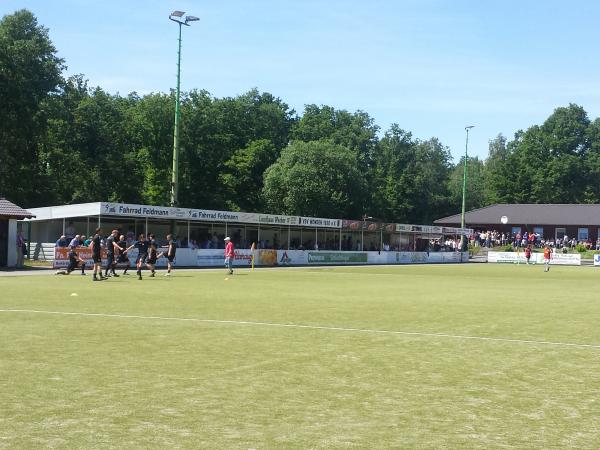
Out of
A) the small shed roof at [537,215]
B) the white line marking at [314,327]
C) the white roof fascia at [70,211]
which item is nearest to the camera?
the white line marking at [314,327]

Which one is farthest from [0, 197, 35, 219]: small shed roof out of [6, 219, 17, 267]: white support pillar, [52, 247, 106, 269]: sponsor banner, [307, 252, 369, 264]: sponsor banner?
[307, 252, 369, 264]: sponsor banner

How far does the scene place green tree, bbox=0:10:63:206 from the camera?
55562 millimetres

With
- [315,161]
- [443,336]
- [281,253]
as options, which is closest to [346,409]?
[443,336]

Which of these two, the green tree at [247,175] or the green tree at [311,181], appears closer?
the green tree at [311,181]

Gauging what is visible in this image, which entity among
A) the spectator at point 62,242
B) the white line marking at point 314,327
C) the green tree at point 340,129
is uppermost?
the green tree at point 340,129

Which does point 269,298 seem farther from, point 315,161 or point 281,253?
point 315,161

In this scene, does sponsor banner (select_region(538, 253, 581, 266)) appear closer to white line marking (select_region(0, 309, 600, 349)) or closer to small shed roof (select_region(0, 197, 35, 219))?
small shed roof (select_region(0, 197, 35, 219))

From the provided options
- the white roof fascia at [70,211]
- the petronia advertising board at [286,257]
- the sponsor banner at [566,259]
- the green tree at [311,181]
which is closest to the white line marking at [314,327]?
the petronia advertising board at [286,257]

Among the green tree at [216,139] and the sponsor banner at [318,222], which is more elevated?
the green tree at [216,139]

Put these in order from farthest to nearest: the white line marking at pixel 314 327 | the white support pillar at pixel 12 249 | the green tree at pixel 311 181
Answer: the green tree at pixel 311 181
the white support pillar at pixel 12 249
the white line marking at pixel 314 327

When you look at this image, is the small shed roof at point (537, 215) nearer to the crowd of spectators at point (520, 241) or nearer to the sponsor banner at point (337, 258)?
the crowd of spectators at point (520, 241)

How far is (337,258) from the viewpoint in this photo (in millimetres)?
57562

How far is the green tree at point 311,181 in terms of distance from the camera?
7706cm

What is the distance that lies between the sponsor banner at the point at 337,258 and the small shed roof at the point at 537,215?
42375 millimetres
